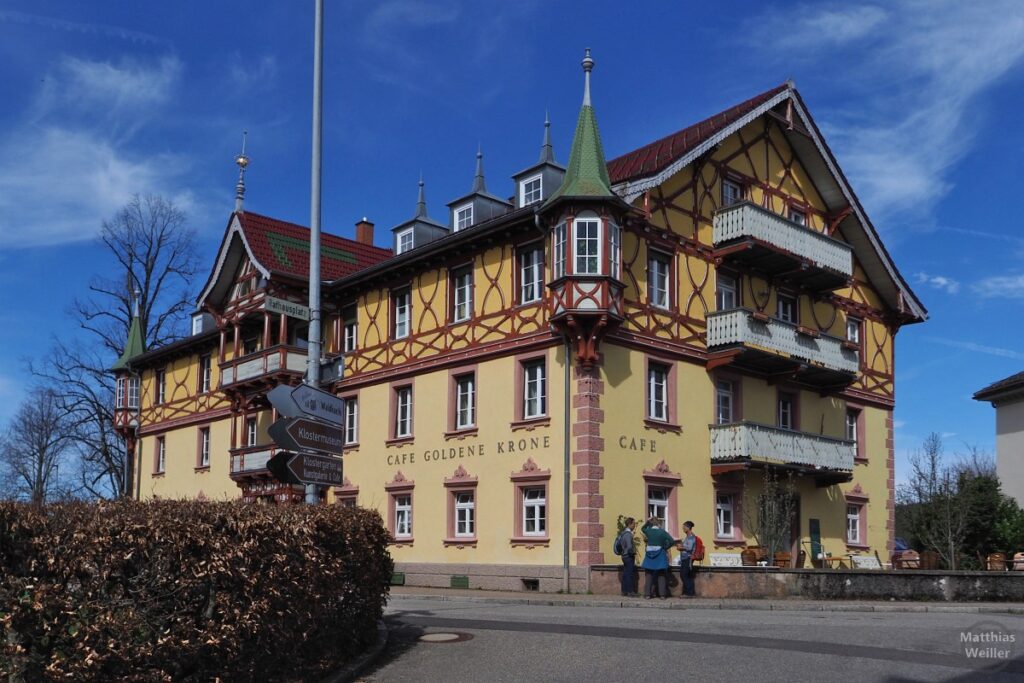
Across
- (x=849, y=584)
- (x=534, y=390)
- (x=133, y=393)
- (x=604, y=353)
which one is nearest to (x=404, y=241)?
(x=534, y=390)

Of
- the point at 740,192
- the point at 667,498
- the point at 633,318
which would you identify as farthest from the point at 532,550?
the point at 740,192

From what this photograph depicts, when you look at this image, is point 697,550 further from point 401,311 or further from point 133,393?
point 133,393

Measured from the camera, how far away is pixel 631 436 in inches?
1011

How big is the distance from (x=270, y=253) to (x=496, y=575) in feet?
44.8

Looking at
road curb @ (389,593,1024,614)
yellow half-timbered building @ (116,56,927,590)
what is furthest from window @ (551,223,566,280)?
road curb @ (389,593,1024,614)

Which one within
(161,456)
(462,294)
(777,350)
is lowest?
(161,456)

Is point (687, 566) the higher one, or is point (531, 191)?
point (531, 191)

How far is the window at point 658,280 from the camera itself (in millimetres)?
26688

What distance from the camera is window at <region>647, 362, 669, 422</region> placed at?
2642 centimetres

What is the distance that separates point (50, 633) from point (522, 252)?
2023 centimetres

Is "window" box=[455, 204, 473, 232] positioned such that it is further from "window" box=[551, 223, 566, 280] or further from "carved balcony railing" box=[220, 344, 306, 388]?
"window" box=[551, 223, 566, 280]

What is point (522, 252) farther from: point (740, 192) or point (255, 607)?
point (255, 607)

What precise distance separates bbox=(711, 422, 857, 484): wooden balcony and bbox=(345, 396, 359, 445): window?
10323 millimetres

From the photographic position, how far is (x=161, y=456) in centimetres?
4244
